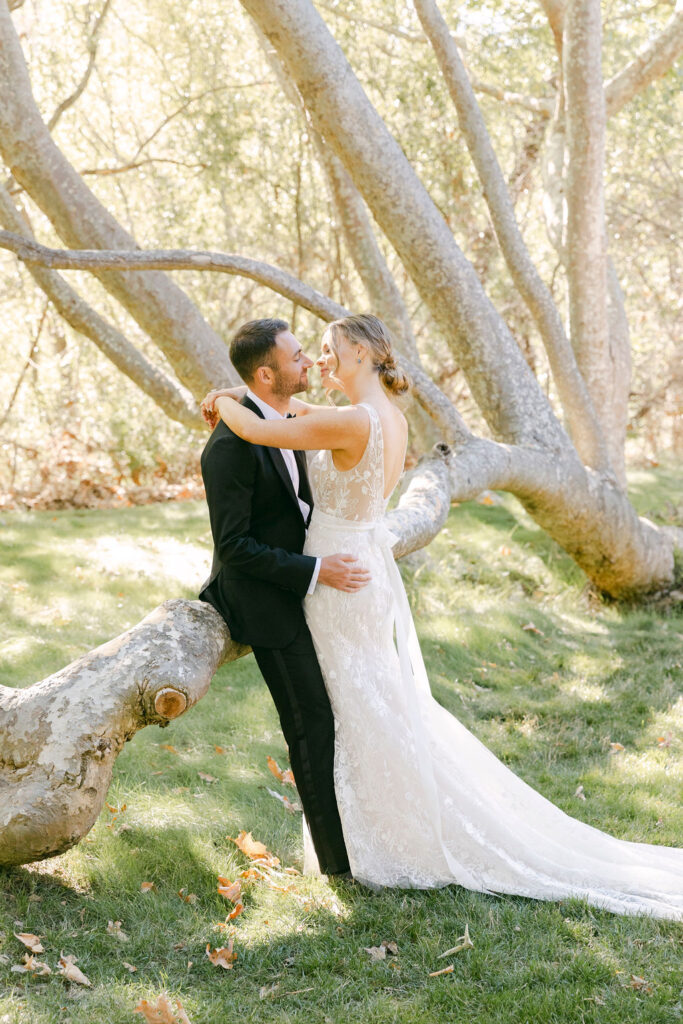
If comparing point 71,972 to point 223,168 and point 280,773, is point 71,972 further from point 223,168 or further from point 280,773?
point 223,168

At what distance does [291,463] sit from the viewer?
401cm

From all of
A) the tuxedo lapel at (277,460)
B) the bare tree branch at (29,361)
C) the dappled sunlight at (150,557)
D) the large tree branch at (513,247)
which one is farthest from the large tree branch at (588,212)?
the tuxedo lapel at (277,460)

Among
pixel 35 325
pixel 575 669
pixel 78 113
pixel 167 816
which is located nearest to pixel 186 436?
pixel 35 325

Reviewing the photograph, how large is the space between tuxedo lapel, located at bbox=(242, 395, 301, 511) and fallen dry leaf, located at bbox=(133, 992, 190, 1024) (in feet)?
6.30

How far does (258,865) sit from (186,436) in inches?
378

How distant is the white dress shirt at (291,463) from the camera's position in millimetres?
3812

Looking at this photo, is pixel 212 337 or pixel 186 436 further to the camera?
pixel 186 436

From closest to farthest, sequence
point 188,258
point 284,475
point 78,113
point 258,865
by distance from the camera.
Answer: point 284,475 < point 258,865 < point 188,258 < point 78,113

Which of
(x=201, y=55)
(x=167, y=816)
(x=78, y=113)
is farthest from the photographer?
(x=78, y=113)

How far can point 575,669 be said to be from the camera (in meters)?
7.48

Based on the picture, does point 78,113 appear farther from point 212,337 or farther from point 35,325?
point 212,337

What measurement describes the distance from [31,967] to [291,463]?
214 cm

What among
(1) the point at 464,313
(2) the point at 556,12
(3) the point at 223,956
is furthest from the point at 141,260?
(2) the point at 556,12

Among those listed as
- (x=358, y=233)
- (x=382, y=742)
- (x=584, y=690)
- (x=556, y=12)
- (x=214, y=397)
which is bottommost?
(x=584, y=690)
